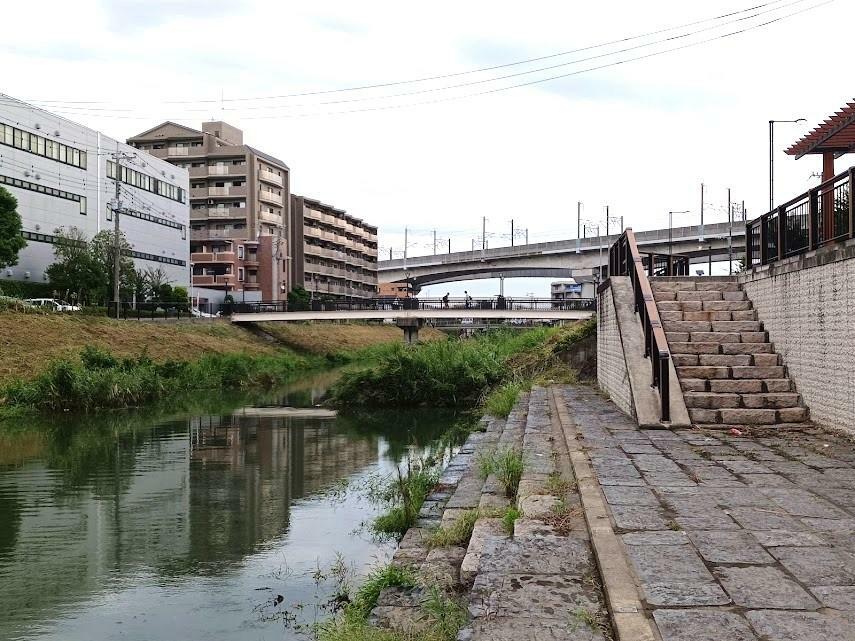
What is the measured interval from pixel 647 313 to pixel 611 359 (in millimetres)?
2823

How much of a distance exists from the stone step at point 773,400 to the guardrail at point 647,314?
1046 mm

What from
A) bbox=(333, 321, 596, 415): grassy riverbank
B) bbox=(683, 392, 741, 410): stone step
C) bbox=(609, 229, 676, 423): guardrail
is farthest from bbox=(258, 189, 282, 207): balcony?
bbox=(683, 392, 741, 410): stone step

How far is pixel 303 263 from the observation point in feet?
261

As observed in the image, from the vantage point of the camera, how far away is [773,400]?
32.6 ft

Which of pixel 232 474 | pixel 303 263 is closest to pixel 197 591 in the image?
pixel 232 474

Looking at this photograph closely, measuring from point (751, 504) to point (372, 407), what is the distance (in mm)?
17684

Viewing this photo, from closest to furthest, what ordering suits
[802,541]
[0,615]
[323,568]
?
[802,541], [0,615], [323,568]

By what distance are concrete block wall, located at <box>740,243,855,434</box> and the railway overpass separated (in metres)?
25.9

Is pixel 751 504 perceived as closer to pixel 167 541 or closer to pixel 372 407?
pixel 167 541

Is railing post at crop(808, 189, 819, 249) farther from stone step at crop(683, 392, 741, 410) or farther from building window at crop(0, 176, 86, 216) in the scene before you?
building window at crop(0, 176, 86, 216)

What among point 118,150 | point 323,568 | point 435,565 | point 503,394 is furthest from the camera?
point 118,150

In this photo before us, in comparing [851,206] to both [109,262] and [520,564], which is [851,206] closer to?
[520,564]

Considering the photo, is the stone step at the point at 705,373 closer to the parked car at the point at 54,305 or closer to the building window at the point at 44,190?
the parked car at the point at 54,305

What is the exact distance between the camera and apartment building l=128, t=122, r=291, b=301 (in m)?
68.8
